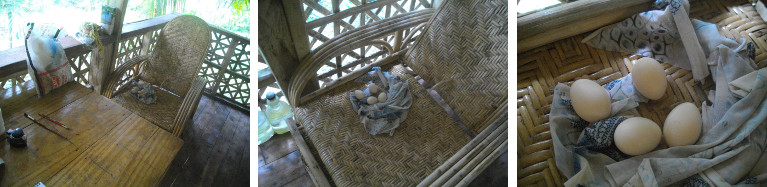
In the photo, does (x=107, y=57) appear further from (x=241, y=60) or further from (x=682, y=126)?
(x=682, y=126)

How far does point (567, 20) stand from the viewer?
1175 millimetres

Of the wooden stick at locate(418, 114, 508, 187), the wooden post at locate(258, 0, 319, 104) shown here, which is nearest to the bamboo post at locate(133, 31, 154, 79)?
the wooden post at locate(258, 0, 319, 104)

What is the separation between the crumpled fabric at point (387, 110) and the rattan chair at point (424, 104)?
2 cm

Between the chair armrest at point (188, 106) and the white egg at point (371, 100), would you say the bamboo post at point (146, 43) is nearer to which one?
the chair armrest at point (188, 106)

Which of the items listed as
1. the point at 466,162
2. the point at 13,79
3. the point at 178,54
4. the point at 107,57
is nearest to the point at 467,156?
the point at 466,162

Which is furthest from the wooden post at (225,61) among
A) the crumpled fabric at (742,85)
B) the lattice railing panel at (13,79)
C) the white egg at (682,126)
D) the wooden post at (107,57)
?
the crumpled fabric at (742,85)

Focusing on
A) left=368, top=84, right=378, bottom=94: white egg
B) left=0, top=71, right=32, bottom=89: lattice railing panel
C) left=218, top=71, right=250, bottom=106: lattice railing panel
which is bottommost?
left=368, top=84, right=378, bottom=94: white egg

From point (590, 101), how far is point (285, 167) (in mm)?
888

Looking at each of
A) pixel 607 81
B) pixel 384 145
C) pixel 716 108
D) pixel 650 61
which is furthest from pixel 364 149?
pixel 716 108

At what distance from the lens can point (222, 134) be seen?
1050mm

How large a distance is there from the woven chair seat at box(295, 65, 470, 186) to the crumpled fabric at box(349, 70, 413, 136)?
0.06 ft

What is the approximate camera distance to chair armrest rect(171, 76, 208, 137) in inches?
42.1

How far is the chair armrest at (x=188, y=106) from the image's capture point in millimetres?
1068

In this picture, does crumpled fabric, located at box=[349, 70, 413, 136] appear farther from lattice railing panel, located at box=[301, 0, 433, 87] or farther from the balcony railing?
the balcony railing
